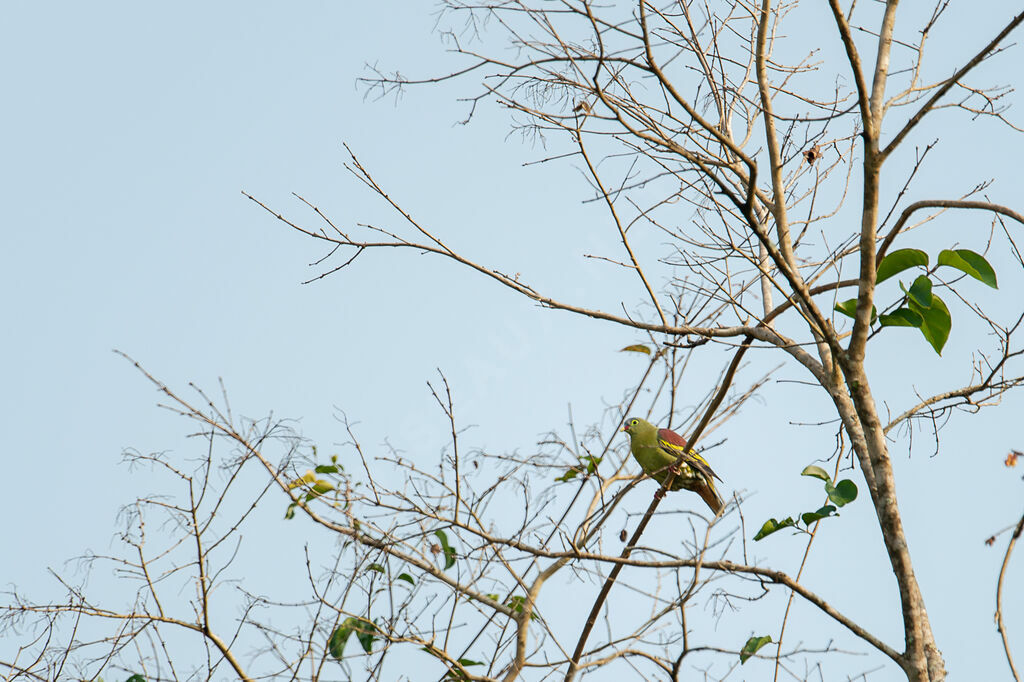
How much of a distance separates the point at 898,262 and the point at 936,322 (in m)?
0.25

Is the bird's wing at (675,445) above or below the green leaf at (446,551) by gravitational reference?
above

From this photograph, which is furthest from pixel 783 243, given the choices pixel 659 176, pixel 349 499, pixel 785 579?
pixel 349 499

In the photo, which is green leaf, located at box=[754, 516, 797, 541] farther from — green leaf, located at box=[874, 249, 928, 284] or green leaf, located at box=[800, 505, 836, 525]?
green leaf, located at box=[874, 249, 928, 284]

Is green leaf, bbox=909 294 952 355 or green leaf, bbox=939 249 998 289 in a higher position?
green leaf, bbox=939 249 998 289

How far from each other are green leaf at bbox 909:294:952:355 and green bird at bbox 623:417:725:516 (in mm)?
1057

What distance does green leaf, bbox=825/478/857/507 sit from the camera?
132 inches

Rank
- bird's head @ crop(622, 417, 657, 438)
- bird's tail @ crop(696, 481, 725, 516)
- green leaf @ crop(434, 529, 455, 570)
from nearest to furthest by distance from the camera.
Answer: green leaf @ crop(434, 529, 455, 570)
bird's head @ crop(622, 417, 657, 438)
bird's tail @ crop(696, 481, 725, 516)

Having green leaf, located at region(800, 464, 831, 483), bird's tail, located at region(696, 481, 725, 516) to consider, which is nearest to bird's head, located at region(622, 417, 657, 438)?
bird's tail, located at region(696, 481, 725, 516)

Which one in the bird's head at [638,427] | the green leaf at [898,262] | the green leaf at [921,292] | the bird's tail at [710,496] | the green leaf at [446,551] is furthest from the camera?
the bird's tail at [710,496]

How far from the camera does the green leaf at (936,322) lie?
10.9 feet

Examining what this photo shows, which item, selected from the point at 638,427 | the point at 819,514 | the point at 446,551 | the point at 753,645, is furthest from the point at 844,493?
the point at 446,551

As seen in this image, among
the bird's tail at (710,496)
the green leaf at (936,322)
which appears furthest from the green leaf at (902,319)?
the bird's tail at (710,496)

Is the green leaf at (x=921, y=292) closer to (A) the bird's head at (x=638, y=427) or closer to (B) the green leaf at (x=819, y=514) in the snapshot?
(B) the green leaf at (x=819, y=514)

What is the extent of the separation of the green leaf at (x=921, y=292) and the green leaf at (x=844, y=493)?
68cm
